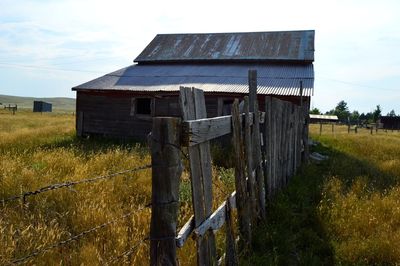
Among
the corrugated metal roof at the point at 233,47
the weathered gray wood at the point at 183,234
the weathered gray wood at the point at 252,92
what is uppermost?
the corrugated metal roof at the point at 233,47

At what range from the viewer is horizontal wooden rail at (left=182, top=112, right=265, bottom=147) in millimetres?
2686

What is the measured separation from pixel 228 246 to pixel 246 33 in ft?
66.8

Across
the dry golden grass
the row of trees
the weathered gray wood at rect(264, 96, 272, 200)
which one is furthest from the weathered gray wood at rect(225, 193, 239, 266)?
the row of trees

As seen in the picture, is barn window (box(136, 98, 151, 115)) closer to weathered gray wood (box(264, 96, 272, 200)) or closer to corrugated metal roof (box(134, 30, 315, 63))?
corrugated metal roof (box(134, 30, 315, 63))

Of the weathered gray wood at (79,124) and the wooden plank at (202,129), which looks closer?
the wooden plank at (202,129)

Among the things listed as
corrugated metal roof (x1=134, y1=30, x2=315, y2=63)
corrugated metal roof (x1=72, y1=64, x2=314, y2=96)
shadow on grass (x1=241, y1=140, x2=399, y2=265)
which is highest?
corrugated metal roof (x1=134, y1=30, x2=315, y2=63)

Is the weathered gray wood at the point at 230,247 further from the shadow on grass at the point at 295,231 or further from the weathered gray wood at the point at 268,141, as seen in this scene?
the weathered gray wood at the point at 268,141

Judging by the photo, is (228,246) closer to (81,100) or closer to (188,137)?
(188,137)

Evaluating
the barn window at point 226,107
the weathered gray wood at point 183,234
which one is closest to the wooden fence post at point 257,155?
the weathered gray wood at point 183,234

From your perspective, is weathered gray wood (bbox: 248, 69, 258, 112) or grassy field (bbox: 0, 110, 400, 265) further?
weathered gray wood (bbox: 248, 69, 258, 112)

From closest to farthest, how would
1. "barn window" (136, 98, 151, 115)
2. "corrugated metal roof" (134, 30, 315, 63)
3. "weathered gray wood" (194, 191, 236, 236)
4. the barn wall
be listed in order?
"weathered gray wood" (194, 191, 236, 236)
the barn wall
"barn window" (136, 98, 151, 115)
"corrugated metal roof" (134, 30, 315, 63)

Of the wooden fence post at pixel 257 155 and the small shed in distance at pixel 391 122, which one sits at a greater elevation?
the small shed in distance at pixel 391 122

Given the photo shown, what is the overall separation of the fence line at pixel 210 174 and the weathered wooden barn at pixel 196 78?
25.5 feet

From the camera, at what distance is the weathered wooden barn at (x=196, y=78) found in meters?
15.8
